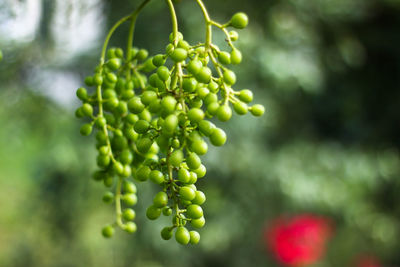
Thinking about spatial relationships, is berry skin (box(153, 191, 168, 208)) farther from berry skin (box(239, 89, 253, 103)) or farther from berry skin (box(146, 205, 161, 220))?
berry skin (box(239, 89, 253, 103))

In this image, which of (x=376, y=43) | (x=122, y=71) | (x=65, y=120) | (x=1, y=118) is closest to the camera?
(x=122, y=71)

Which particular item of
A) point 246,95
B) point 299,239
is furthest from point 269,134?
point 246,95

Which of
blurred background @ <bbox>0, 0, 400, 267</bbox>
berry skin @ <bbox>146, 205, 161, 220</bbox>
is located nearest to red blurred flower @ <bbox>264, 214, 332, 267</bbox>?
blurred background @ <bbox>0, 0, 400, 267</bbox>

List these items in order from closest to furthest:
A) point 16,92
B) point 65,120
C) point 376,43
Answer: point 16,92 → point 65,120 → point 376,43

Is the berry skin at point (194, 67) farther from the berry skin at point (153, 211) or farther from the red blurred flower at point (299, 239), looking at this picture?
the red blurred flower at point (299, 239)

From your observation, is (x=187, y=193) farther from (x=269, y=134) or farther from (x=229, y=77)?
(x=269, y=134)

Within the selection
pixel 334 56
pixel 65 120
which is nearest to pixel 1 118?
pixel 65 120

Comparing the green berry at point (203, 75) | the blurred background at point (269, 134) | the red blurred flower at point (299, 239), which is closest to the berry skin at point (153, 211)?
the green berry at point (203, 75)

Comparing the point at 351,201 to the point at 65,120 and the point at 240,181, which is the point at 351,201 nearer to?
the point at 240,181
